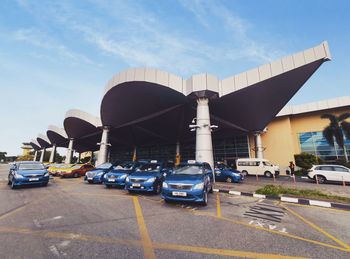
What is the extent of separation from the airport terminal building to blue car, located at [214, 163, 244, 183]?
2090 mm

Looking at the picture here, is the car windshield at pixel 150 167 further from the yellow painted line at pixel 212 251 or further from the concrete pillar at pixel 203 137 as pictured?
the yellow painted line at pixel 212 251

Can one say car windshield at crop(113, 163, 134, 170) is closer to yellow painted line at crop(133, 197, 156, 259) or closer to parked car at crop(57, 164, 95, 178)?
yellow painted line at crop(133, 197, 156, 259)

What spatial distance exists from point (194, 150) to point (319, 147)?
20783 millimetres

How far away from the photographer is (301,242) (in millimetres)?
3756

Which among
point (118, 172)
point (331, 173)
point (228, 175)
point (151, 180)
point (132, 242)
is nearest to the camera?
point (132, 242)

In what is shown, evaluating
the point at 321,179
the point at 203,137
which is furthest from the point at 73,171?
the point at 321,179

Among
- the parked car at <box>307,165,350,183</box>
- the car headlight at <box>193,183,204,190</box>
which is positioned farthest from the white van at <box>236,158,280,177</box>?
the car headlight at <box>193,183,204,190</box>

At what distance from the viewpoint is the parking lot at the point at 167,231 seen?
127 inches

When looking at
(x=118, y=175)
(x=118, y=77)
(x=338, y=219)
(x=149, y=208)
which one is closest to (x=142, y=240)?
(x=149, y=208)

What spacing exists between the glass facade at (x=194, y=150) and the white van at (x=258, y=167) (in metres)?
8.58

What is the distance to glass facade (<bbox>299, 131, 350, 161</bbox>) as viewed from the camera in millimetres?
26203

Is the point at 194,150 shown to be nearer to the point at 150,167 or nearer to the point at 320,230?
the point at 150,167

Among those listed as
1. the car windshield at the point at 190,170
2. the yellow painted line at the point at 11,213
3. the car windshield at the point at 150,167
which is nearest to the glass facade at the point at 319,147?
the car windshield at the point at 190,170

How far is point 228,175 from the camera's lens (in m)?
15.2
